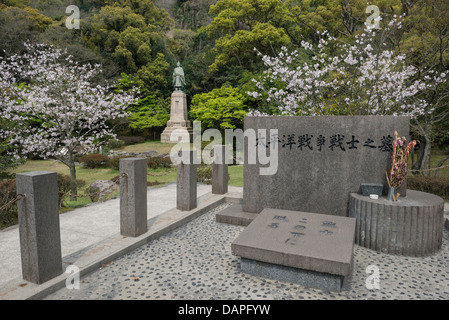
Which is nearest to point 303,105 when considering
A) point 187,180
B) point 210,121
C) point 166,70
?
point 187,180

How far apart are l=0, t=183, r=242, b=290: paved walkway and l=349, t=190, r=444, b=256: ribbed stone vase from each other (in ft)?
13.1

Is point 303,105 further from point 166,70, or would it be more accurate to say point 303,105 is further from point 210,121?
point 166,70

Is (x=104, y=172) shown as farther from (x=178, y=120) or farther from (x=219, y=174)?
(x=178, y=120)

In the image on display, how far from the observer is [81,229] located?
16.7 feet

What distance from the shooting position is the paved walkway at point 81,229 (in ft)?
12.6

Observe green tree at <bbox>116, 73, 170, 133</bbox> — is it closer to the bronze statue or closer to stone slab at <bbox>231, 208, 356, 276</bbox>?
the bronze statue

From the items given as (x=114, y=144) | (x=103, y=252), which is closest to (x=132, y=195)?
(x=103, y=252)

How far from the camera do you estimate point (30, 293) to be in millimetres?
2977

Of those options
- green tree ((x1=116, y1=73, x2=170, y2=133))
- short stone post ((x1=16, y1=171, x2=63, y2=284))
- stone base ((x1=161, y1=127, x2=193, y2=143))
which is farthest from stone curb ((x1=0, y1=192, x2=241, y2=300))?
green tree ((x1=116, y1=73, x2=170, y2=133))

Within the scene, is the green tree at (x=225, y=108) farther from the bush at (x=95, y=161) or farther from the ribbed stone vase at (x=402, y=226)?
the ribbed stone vase at (x=402, y=226)

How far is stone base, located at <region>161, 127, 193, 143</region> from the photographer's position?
22000 millimetres

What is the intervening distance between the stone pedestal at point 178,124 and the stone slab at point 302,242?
18135 millimetres

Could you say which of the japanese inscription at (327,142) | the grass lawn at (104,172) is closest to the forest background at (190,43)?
the grass lawn at (104,172)

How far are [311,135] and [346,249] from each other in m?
2.32
